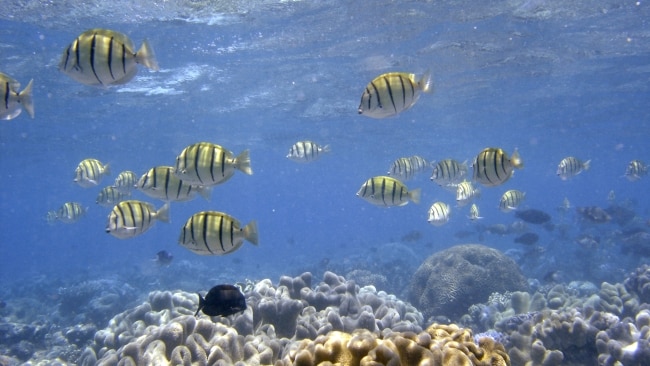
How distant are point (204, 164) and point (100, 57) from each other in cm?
137

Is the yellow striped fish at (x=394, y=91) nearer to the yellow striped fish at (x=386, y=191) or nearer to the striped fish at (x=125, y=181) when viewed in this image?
the yellow striped fish at (x=386, y=191)

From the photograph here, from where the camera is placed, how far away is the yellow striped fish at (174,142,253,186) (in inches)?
179

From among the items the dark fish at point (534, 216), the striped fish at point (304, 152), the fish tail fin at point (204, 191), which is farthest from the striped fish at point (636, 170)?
the fish tail fin at point (204, 191)

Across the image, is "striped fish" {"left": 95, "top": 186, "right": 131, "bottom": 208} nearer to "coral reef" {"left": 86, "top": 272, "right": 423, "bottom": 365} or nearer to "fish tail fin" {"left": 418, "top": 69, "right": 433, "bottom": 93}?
"coral reef" {"left": 86, "top": 272, "right": 423, "bottom": 365}

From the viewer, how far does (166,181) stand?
5.35 m

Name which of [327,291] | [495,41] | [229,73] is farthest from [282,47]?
[327,291]

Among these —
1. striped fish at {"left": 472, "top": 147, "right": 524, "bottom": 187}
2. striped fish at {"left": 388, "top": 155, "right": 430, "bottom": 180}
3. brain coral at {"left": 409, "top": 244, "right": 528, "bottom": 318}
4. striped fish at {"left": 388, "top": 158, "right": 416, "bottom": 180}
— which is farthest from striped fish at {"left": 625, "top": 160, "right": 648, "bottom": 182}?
striped fish at {"left": 472, "top": 147, "right": 524, "bottom": 187}

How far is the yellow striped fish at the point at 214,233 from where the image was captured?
402 centimetres

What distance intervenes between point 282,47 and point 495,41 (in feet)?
33.9

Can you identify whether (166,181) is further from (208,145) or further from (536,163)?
(536,163)

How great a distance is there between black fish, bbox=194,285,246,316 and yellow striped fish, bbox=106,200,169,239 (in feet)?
4.03

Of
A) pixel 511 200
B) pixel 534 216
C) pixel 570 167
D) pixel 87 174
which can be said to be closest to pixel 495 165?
pixel 511 200

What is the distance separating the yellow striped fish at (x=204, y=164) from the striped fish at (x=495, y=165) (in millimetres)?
2868

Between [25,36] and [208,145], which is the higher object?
[25,36]
